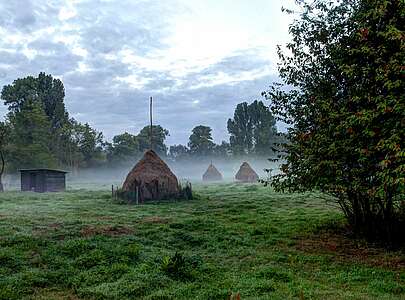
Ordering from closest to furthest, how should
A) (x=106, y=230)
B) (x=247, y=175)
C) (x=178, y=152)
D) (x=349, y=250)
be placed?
(x=349, y=250) → (x=106, y=230) → (x=247, y=175) → (x=178, y=152)

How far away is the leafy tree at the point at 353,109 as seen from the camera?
933 cm

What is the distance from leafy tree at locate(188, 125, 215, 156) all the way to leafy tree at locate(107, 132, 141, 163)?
91.4ft

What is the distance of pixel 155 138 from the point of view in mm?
111000

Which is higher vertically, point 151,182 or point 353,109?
point 353,109

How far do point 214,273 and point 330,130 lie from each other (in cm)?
535

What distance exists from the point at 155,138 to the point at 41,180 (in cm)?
6973

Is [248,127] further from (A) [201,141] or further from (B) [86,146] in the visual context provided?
(B) [86,146]

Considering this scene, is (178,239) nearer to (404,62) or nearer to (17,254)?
(17,254)

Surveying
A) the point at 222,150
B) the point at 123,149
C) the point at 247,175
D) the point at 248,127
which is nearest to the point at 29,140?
the point at 247,175

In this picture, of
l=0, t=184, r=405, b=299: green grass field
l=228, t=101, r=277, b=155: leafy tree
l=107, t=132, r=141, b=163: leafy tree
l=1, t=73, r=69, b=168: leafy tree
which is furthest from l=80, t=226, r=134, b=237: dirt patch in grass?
l=228, t=101, r=277, b=155: leafy tree

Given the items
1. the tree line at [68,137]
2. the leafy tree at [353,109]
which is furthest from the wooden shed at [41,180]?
the leafy tree at [353,109]

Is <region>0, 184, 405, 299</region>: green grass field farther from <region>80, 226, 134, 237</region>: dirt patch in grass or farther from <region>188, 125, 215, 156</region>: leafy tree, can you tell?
<region>188, 125, 215, 156</region>: leafy tree

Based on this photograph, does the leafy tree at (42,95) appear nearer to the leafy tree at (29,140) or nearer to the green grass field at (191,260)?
the leafy tree at (29,140)

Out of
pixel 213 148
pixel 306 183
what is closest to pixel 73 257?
pixel 306 183
